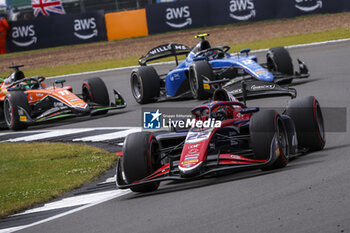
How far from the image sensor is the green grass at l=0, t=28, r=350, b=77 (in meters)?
28.0

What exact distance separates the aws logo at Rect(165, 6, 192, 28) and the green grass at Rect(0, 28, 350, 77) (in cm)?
745

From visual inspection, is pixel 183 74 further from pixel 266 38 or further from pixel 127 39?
pixel 127 39

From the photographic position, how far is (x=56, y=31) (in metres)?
40.3

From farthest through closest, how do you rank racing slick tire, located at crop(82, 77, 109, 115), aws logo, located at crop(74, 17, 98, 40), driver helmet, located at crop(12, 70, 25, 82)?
aws logo, located at crop(74, 17, 98, 40) < driver helmet, located at crop(12, 70, 25, 82) < racing slick tire, located at crop(82, 77, 109, 115)

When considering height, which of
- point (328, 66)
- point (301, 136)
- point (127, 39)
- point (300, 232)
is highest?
point (300, 232)

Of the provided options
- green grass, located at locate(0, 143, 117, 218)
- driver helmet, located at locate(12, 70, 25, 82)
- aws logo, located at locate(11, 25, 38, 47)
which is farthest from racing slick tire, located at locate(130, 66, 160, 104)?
aws logo, located at locate(11, 25, 38, 47)

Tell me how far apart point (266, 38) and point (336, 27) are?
294 centimetres

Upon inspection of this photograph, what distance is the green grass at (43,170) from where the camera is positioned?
9438mm

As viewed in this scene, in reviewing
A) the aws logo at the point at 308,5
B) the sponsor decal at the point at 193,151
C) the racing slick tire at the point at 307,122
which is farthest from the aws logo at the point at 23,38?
the sponsor decal at the point at 193,151

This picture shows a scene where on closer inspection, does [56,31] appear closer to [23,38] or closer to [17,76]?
[23,38]

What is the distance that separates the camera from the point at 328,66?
2006 centimetres

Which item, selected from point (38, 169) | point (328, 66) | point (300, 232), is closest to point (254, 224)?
point (300, 232)

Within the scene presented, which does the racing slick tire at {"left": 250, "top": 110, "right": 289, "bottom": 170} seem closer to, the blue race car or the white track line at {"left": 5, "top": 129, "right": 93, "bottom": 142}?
the blue race car

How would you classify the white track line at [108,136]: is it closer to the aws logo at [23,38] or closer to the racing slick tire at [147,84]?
the racing slick tire at [147,84]
